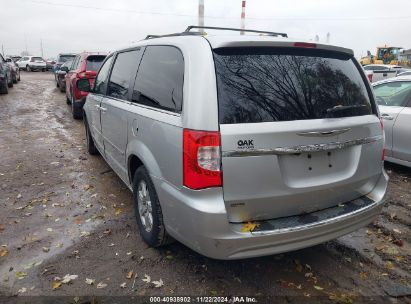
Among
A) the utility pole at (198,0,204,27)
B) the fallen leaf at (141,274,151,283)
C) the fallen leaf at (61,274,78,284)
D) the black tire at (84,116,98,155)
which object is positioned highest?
the utility pole at (198,0,204,27)

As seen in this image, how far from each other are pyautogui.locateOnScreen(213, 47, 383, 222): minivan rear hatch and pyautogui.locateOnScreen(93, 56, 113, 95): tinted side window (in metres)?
2.72

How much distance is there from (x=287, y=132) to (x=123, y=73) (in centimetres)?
239

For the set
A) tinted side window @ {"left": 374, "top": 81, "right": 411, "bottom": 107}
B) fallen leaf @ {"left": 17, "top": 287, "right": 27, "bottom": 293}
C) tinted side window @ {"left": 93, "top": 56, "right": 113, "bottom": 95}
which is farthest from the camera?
tinted side window @ {"left": 374, "top": 81, "right": 411, "bottom": 107}

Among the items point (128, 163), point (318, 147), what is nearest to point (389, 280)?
point (318, 147)

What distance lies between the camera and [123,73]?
13.7ft

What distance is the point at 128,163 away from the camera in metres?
3.73

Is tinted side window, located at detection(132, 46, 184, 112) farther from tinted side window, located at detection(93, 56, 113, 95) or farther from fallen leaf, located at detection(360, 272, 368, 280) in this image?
fallen leaf, located at detection(360, 272, 368, 280)

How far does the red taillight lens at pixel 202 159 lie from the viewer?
241 centimetres

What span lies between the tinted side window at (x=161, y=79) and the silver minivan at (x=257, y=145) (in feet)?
0.06

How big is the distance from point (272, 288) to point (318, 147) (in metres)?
1.21

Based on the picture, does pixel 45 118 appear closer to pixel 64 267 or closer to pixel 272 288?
pixel 64 267

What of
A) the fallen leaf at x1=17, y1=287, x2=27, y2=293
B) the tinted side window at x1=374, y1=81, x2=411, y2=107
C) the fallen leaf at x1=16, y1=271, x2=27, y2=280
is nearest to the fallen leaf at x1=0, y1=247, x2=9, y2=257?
the fallen leaf at x1=16, y1=271, x2=27, y2=280

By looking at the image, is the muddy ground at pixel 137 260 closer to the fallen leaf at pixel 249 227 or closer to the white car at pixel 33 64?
the fallen leaf at pixel 249 227

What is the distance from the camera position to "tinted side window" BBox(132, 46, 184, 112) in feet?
9.21
